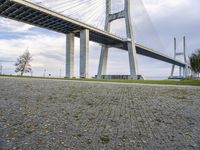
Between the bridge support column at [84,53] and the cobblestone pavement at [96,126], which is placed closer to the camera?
the cobblestone pavement at [96,126]

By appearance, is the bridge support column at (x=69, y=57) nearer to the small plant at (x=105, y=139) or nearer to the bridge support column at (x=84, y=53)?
the bridge support column at (x=84, y=53)

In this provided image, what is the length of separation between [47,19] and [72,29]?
6778 mm

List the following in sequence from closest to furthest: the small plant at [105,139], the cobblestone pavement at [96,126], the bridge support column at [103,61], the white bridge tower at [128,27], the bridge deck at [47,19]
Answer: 1. the cobblestone pavement at [96,126]
2. the small plant at [105,139]
3. the bridge deck at [47,19]
4. the white bridge tower at [128,27]
5. the bridge support column at [103,61]

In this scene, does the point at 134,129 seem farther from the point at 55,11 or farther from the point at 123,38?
the point at 123,38

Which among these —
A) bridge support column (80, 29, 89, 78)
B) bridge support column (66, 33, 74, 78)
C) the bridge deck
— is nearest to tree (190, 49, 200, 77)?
the bridge deck

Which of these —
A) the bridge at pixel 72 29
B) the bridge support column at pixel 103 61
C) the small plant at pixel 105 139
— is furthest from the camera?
the bridge support column at pixel 103 61

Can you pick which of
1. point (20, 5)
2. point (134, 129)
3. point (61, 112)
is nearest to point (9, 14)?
point (20, 5)

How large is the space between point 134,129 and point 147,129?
32 cm

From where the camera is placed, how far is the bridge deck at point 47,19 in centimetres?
3152

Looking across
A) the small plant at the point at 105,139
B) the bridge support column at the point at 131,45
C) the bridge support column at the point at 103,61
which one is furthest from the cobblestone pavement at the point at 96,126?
the bridge support column at the point at 103,61

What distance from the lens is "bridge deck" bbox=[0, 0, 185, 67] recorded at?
103ft

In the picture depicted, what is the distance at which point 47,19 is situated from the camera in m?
36.5

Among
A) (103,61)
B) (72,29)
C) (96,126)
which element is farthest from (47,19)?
(96,126)

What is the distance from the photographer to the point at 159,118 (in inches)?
255
